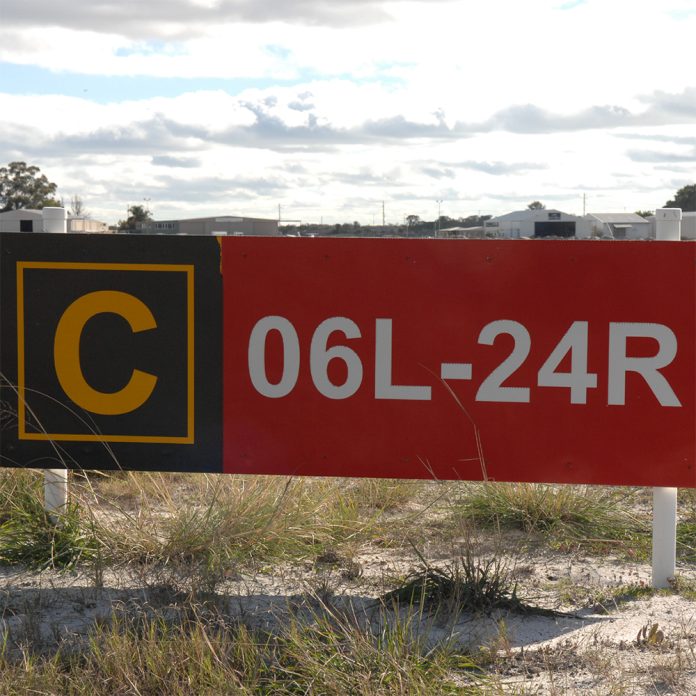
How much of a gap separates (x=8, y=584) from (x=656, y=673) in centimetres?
291

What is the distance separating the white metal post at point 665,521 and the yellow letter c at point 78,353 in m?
2.53

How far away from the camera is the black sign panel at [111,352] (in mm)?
5227

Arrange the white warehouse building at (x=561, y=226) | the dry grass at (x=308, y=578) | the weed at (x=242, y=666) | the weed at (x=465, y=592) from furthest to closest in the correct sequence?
the white warehouse building at (x=561, y=226), the weed at (x=465, y=592), the dry grass at (x=308, y=578), the weed at (x=242, y=666)

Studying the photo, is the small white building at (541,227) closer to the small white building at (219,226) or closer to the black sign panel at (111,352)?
the small white building at (219,226)

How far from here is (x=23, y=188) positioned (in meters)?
82.1

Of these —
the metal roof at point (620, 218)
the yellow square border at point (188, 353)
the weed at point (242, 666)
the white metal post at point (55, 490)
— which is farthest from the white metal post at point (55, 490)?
the metal roof at point (620, 218)

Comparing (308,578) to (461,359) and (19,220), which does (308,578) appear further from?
(19,220)

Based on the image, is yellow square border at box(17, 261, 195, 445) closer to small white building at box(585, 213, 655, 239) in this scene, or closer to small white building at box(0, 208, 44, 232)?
small white building at box(0, 208, 44, 232)

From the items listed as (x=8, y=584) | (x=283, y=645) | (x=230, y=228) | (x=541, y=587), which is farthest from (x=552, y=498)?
(x=230, y=228)

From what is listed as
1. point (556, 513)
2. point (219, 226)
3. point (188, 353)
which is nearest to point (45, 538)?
point (188, 353)

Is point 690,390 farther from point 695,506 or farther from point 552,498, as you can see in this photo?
point 695,506

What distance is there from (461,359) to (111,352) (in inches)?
68.5

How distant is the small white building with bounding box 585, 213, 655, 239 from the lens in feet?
235

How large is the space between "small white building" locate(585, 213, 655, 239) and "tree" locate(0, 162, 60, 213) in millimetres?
41345
